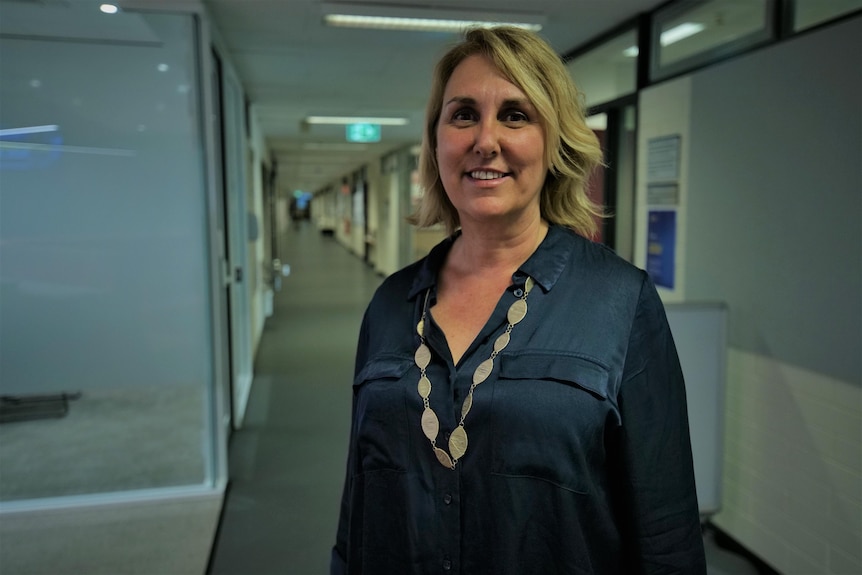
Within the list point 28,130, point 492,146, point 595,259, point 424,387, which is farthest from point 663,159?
point 28,130

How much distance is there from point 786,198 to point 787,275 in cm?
31

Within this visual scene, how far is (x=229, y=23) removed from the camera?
3.80 m

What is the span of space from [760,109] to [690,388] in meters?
1.22

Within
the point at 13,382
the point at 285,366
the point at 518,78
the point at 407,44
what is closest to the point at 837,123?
the point at 518,78

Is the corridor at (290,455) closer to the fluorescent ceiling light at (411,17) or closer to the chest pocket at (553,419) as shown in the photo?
the chest pocket at (553,419)

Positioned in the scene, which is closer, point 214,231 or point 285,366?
point 214,231

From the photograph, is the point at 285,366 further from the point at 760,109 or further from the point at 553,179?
the point at 553,179

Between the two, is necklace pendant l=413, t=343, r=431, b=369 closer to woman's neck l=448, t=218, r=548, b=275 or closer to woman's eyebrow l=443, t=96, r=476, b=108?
woman's neck l=448, t=218, r=548, b=275

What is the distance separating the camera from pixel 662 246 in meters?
3.47

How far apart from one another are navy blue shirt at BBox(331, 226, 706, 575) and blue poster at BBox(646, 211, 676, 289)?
2.43 metres

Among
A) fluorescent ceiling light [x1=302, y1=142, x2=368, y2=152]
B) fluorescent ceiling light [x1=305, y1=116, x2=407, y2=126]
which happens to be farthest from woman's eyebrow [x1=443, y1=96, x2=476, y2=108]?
fluorescent ceiling light [x1=302, y1=142, x2=368, y2=152]

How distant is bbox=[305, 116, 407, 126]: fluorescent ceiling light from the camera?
8.14 meters

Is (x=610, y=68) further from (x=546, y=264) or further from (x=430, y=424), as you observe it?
(x=430, y=424)

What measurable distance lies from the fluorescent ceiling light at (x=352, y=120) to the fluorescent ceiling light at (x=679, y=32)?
5.03 metres
